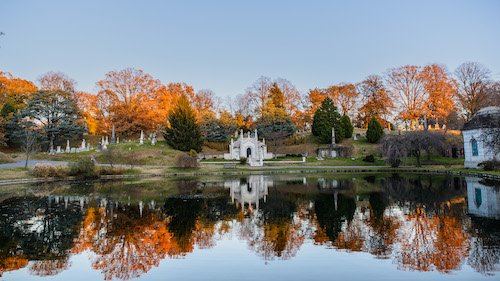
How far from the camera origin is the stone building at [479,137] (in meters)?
30.5

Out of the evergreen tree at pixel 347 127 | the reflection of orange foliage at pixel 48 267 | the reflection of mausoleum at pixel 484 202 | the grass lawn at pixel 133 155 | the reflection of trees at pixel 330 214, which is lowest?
the reflection of orange foliage at pixel 48 267

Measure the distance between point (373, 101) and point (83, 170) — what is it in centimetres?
4713

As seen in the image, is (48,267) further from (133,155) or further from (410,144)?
(410,144)

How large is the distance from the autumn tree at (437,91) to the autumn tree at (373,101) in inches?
259

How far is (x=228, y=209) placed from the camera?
14875 millimetres

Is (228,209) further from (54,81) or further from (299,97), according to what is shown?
(54,81)

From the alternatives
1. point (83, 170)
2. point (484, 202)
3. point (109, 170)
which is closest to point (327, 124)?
point (109, 170)

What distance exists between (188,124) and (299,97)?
22.8m

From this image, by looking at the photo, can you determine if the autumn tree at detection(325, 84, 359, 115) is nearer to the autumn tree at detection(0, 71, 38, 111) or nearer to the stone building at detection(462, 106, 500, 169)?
the stone building at detection(462, 106, 500, 169)

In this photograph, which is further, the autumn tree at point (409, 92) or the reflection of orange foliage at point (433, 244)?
the autumn tree at point (409, 92)

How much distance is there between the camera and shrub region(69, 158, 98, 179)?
101 feet

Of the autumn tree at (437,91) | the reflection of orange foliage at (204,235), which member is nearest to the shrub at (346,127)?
the autumn tree at (437,91)

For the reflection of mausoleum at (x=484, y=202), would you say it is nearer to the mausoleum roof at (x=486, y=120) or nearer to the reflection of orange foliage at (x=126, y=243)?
the reflection of orange foliage at (x=126, y=243)

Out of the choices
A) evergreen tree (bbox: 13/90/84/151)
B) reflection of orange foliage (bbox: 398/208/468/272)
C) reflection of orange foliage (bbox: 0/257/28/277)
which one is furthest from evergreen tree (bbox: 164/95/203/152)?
reflection of orange foliage (bbox: 0/257/28/277)
